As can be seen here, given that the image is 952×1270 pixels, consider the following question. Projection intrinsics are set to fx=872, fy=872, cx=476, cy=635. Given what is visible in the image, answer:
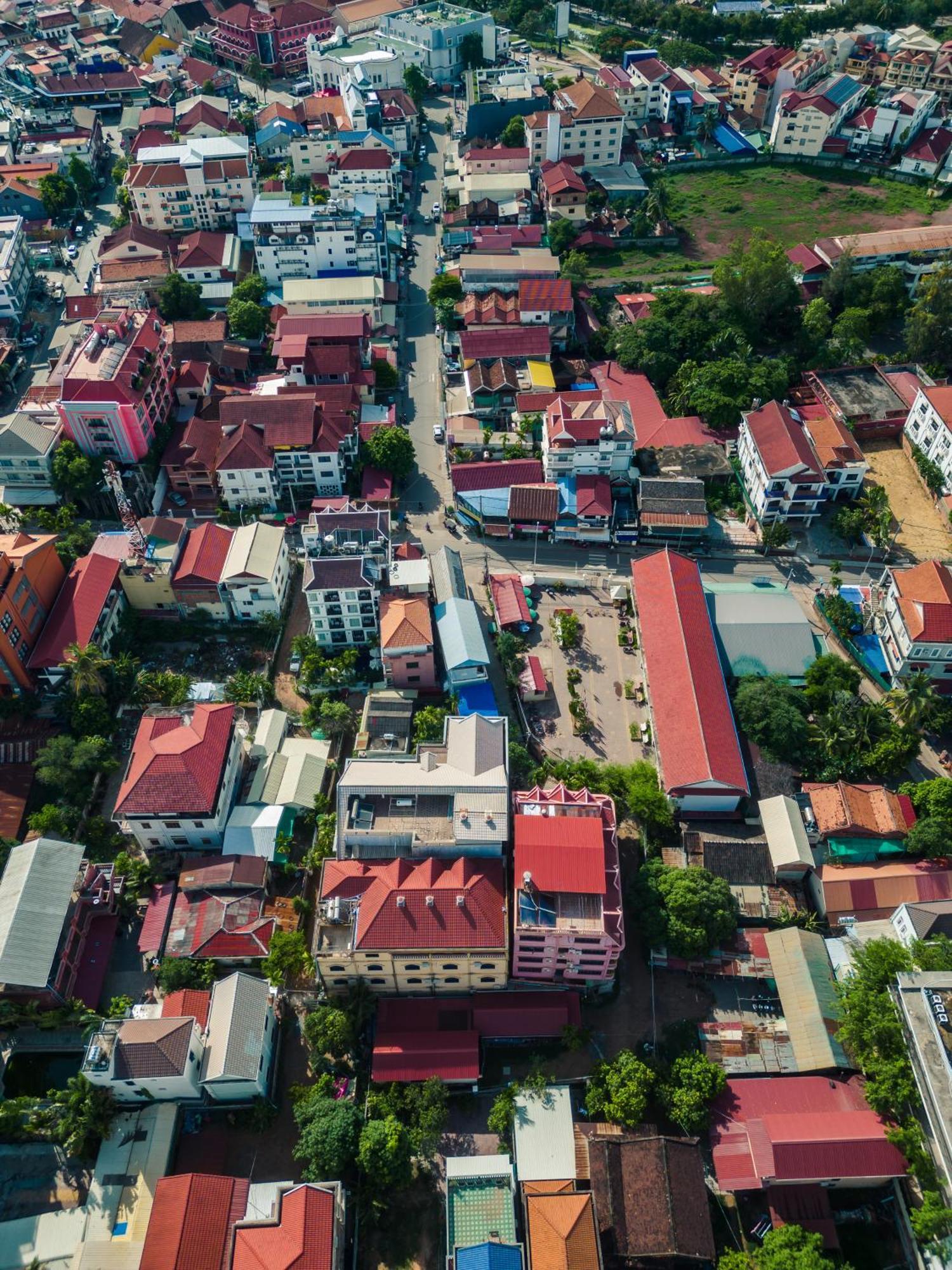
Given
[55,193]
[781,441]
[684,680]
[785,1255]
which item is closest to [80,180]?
[55,193]

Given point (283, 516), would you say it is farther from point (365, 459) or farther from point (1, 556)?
point (1, 556)

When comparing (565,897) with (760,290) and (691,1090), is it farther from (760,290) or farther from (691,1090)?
(760,290)

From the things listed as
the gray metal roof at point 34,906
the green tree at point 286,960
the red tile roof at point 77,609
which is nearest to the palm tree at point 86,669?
the red tile roof at point 77,609

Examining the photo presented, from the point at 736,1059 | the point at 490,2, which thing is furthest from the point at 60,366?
the point at 490,2

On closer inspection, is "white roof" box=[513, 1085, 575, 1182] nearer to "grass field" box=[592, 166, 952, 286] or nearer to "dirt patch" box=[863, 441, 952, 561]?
"dirt patch" box=[863, 441, 952, 561]

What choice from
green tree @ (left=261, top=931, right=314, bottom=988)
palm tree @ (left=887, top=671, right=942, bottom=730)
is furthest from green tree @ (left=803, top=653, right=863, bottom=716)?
green tree @ (left=261, top=931, right=314, bottom=988)

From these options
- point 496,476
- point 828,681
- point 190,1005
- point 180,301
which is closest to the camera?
point 190,1005
